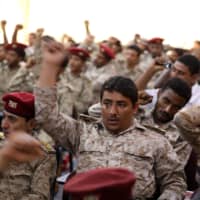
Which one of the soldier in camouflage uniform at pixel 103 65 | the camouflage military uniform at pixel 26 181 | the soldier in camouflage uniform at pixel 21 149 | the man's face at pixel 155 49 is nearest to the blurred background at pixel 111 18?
the man's face at pixel 155 49

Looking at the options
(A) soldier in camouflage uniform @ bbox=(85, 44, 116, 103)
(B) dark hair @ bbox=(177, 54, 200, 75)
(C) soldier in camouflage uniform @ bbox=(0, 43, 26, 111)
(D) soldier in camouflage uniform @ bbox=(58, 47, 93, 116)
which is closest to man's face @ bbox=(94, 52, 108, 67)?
(A) soldier in camouflage uniform @ bbox=(85, 44, 116, 103)

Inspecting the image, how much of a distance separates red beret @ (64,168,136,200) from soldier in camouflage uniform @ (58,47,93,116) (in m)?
5.46

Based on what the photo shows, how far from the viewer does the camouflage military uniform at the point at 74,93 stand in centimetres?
707

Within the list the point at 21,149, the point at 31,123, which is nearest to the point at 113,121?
the point at 31,123

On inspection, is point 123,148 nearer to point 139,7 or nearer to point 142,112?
point 142,112

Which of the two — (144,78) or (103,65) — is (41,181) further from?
(103,65)

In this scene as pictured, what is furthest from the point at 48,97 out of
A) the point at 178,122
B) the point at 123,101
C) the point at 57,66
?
the point at 178,122

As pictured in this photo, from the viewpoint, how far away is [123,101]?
10.5 feet

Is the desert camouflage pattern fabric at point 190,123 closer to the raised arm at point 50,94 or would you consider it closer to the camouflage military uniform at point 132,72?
the raised arm at point 50,94

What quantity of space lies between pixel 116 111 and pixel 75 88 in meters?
4.11

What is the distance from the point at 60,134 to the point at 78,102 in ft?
13.2

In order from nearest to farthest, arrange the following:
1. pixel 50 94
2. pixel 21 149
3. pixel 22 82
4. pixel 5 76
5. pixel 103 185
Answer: pixel 103 185 < pixel 21 149 < pixel 50 94 < pixel 22 82 < pixel 5 76

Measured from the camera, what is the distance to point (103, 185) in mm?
1467

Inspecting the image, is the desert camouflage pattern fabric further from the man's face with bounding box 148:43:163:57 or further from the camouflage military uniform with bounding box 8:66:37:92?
the man's face with bounding box 148:43:163:57
